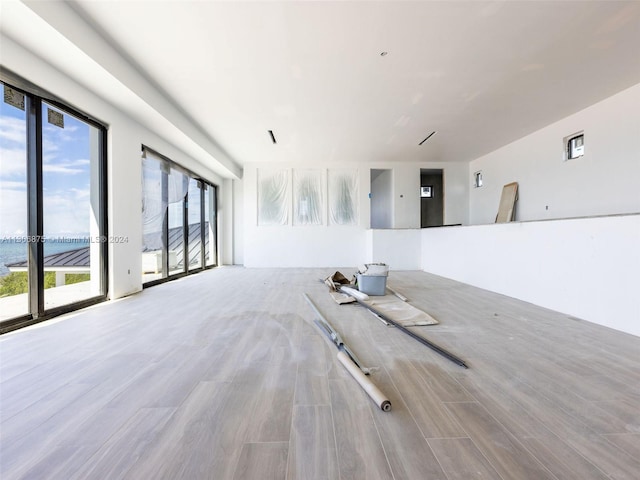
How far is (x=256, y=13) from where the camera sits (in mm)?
2463

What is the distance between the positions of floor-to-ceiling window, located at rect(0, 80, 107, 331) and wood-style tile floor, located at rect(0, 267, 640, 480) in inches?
20.5

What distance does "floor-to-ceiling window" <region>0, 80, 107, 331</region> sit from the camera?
8.21ft

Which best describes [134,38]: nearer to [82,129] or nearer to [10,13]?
[10,13]

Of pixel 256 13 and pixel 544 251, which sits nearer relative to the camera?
pixel 256 13

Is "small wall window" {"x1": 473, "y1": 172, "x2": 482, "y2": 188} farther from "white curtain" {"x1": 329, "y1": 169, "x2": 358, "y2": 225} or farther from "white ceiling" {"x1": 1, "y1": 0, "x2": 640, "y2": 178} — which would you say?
"white curtain" {"x1": 329, "y1": 169, "x2": 358, "y2": 225}

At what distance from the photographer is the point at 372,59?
310 cm

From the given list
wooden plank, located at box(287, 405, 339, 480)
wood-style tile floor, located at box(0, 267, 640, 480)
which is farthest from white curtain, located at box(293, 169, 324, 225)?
wooden plank, located at box(287, 405, 339, 480)

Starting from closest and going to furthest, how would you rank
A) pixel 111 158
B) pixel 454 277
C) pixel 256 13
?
pixel 256 13, pixel 111 158, pixel 454 277

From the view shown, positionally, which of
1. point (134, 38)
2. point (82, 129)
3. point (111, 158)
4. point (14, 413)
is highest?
point (134, 38)

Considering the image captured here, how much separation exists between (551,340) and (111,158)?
543cm

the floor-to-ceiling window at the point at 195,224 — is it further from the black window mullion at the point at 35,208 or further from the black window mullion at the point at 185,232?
the black window mullion at the point at 35,208

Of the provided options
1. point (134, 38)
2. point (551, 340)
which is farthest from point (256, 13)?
point (551, 340)

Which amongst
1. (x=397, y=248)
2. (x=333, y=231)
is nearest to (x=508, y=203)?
(x=397, y=248)

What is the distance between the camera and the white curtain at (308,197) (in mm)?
7398
